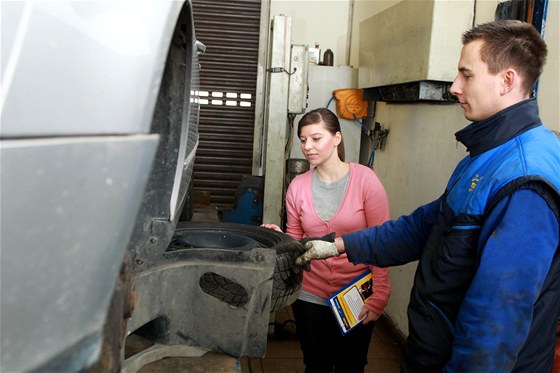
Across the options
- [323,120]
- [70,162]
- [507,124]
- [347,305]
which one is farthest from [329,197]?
[70,162]

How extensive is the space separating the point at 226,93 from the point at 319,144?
2.44 metres

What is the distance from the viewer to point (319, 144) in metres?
2.19

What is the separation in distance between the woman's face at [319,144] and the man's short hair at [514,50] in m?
0.95

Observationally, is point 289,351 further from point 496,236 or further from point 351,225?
point 496,236

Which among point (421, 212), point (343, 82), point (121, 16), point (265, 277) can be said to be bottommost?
point (265, 277)

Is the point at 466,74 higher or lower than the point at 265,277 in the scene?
higher

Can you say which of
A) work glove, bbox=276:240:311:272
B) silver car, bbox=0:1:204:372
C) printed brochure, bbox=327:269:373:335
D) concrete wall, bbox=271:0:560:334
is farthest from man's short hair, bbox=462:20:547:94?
printed brochure, bbox=327:269:373:335

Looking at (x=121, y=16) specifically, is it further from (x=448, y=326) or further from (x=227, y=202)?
(x=227, y=202)

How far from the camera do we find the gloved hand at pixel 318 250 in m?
1.79

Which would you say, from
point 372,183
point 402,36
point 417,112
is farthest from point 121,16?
point 417,112

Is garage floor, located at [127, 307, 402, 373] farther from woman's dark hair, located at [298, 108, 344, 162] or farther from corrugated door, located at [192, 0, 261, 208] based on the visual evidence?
corrugated door, located at [192, 0, 261, 208]

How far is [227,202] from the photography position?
14.8ft

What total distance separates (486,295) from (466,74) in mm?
588

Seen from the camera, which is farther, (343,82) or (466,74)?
(343,82)
